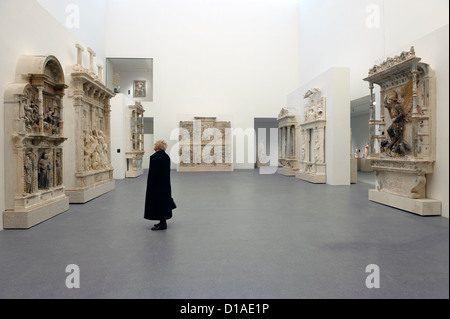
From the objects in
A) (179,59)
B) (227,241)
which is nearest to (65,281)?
(227,241)

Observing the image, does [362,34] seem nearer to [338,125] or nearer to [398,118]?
[338,125]

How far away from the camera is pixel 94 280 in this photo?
336cm

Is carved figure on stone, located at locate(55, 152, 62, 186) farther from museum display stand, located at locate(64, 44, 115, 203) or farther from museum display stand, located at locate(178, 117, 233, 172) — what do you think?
museum display stand, located at locate(178, 117, 233, 172)

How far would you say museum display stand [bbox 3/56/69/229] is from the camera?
5812 millimetres

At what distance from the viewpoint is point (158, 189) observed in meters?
5.53

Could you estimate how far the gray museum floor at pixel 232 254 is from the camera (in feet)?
10.0

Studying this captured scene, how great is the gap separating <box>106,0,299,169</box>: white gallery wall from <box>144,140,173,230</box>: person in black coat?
1558 centimetres

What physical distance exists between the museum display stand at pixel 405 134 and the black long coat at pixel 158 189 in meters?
4.98

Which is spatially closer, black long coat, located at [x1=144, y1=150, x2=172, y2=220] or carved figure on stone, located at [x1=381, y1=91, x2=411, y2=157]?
black long coat, located at [x1=144, y1=150, x2=172, y2=220]

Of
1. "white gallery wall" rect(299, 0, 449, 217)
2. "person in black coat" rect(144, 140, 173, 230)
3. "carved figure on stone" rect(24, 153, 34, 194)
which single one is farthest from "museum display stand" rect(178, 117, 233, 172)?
"person in black coat" rect(144, 140, 173, 230)

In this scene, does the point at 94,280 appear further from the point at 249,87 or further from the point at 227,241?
the point at 249,87

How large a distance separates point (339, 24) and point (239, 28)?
25.6ft

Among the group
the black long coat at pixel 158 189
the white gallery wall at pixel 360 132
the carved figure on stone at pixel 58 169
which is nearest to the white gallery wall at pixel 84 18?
the carved figure on stone at pixel 58 169

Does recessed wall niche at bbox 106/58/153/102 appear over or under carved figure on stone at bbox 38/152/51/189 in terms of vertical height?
over
